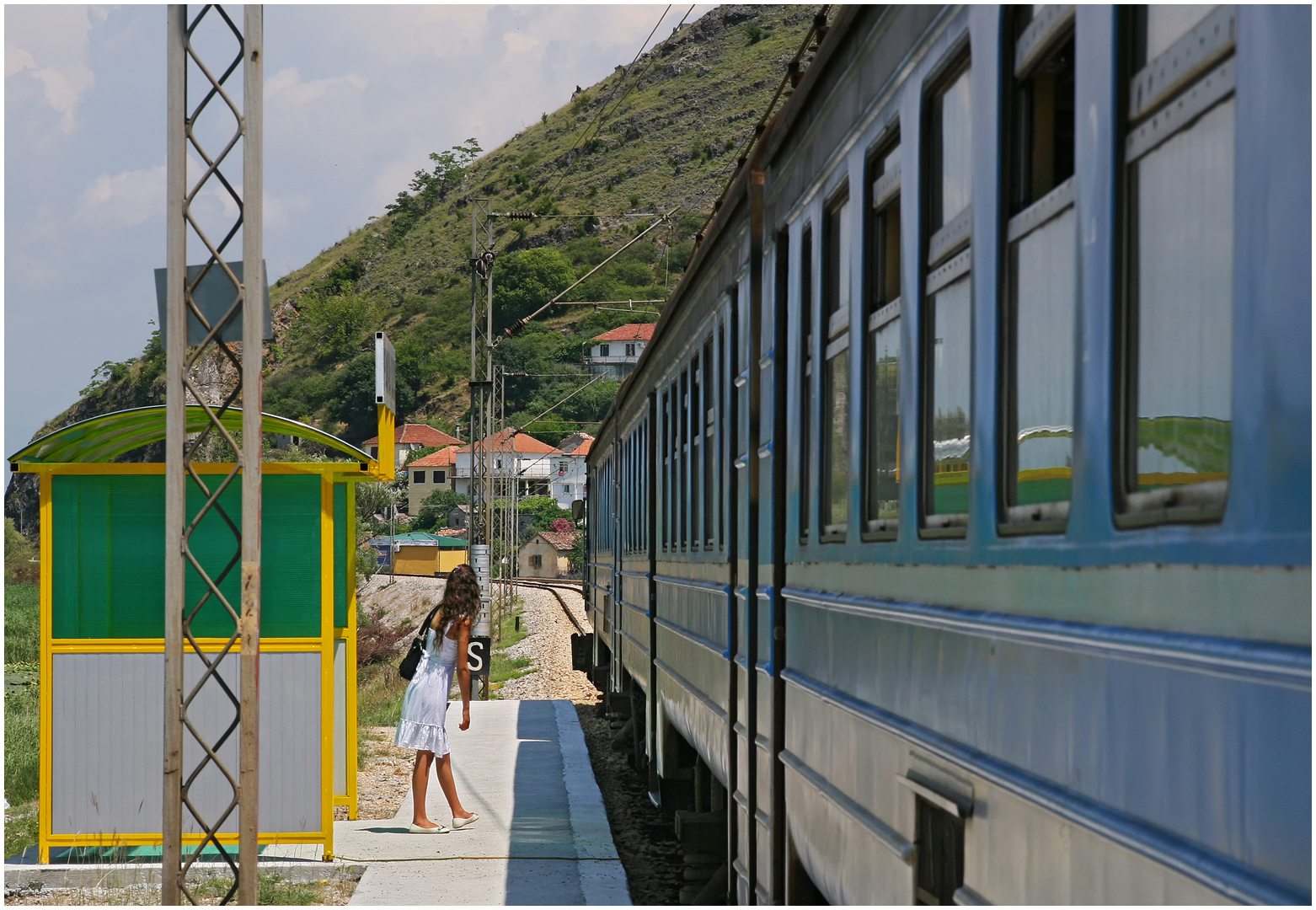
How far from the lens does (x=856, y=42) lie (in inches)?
150

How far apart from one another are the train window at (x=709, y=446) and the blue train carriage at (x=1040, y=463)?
5.07ft

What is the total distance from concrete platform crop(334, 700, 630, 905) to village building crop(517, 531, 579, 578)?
239 ft

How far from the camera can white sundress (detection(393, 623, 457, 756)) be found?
28.8 feet

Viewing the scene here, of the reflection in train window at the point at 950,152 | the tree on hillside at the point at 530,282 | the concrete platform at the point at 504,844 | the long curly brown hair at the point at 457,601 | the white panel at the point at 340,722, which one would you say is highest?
the tree on hillside at the point at 530,282

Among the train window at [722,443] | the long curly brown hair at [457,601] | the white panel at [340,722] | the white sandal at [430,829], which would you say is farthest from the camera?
the white panel at [340,722]

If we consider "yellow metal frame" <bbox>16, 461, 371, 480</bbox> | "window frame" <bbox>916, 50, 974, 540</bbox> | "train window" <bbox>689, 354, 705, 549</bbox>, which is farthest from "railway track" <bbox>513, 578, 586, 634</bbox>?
"window frame" <bbox>916, 50, 974, 540</bbox>

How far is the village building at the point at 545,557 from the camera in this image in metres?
85.6

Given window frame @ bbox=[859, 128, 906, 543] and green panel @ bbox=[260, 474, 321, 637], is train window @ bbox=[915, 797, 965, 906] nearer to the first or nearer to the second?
window frame @ bbox=[859, 128, 906, 543]

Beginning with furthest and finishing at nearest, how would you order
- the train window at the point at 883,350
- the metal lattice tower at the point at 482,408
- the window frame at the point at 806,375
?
the metal lattice tower at the point at 482,408 < the window frame at the point at 806,375 < the train window at the point at 883,350

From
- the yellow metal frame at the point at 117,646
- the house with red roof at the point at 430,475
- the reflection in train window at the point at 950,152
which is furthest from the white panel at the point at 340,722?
the house with red roof at the point at 430,475

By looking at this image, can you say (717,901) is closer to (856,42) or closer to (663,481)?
(663,481)

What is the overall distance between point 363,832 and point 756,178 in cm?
547

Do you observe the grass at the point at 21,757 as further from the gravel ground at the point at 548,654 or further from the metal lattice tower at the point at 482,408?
the gravel ground at the point at 548,654

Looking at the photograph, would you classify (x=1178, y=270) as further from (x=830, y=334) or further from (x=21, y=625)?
(x=21, y=625)
